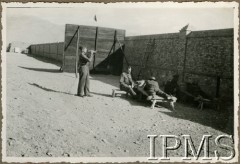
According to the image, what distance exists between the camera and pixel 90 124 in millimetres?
6980

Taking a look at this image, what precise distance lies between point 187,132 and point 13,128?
12.5ft

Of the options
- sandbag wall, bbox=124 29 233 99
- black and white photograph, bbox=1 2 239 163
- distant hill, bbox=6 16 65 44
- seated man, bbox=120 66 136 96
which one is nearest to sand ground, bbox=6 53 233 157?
black and white photograph, bbox=1 2 239 163

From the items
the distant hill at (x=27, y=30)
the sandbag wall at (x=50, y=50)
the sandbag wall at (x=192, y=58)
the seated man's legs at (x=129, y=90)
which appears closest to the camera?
the distant hill at (x=27, y=30)

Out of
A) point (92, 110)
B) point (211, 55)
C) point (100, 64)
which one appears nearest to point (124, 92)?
point (92, 110)

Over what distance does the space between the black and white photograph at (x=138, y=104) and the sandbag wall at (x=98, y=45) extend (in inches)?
134

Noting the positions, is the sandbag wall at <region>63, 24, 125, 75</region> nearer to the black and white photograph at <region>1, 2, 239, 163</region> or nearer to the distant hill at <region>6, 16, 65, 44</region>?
the distant hill at <region>6, 16, 65, 44</region>

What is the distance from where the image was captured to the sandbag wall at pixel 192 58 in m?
9.44

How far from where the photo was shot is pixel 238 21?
6.78 m

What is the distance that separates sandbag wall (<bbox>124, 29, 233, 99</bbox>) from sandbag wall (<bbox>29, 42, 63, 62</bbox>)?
38.3 feet

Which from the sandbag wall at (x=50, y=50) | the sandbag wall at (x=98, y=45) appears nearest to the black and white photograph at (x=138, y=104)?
the sandbag wall at (x=98, y=45)

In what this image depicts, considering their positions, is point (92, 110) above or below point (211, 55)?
below

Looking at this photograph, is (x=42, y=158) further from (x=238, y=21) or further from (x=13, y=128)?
(x=238, y=21)

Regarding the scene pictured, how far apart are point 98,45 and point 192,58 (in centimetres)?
671

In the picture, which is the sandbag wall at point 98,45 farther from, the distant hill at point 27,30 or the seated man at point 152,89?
the seated man at point 152,89
